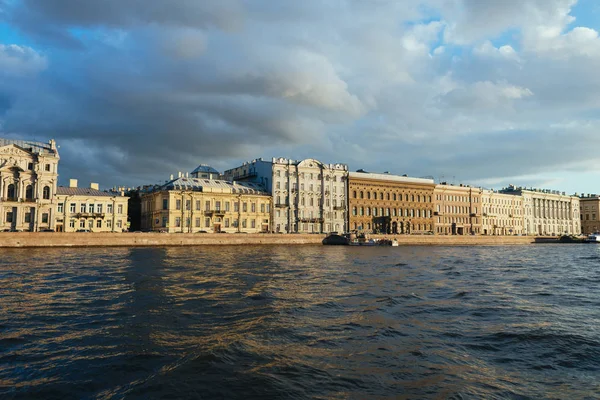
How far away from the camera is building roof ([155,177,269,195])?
69000 mm

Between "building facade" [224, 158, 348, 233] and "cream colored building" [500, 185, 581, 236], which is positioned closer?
"building facade" [224, 158, 348, 233]

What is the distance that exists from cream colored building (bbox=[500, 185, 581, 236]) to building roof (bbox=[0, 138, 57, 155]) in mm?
105228

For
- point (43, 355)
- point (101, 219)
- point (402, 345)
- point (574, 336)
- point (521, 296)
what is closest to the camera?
point (43, 355)

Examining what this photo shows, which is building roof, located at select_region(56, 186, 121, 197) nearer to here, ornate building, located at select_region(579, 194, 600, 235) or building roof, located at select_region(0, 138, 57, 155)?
building roof, located at select_region(0, 138, 57, 155)

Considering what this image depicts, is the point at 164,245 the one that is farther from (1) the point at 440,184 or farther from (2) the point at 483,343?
(1) the point at 440,184

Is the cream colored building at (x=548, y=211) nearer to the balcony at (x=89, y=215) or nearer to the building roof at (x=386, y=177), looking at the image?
the building roof at (x=386, y=177)

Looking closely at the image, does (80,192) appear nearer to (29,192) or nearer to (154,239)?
(29,192)

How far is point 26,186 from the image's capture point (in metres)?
57.5

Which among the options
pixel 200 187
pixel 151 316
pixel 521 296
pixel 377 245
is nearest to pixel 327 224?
pixel 377 245

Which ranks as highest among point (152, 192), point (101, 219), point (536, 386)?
point (152, 192)

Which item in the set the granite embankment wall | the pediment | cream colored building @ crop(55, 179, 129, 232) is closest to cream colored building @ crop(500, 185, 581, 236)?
the granite embankment wall

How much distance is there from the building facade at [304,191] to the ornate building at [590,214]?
9139cm

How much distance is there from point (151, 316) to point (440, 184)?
305ft

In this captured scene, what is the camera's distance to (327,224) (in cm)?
8138
